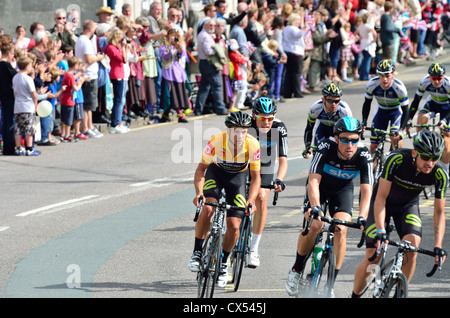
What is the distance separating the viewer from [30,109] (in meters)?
17.4

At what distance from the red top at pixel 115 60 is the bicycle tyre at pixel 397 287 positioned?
1270 cm

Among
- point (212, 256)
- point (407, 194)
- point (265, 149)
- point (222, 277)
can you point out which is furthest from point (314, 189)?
point (265, 149)

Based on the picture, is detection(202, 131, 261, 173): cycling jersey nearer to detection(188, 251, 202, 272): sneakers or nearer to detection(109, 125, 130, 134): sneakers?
detection(188, 251, 202, 272): sneakers

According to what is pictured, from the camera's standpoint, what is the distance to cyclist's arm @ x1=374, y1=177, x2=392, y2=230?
27.2ft

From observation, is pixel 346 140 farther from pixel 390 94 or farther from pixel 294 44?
pixel 294 44

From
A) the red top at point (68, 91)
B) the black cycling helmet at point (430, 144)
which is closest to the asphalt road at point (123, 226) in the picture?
the red top at point (68, 91)

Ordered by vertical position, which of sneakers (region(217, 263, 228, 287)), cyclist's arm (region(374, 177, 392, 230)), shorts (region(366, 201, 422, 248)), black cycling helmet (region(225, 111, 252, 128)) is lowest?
sneakers (region(217, 263, 228, 287))

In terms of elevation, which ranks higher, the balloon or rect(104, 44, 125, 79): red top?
rect(104, 44, 125, 79): red top

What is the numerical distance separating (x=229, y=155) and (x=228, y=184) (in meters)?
0.29

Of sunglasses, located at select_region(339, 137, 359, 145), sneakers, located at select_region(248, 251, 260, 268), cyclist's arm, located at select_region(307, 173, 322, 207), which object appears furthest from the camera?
sneakers, located at select_region(248, 251, 260, 268)

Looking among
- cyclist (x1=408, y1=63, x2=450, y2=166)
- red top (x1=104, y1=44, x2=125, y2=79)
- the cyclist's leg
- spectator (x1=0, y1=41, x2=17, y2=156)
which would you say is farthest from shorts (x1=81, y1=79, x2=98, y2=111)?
the cyclist's leg

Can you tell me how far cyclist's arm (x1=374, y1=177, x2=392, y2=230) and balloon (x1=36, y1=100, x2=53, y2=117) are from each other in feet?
33.2

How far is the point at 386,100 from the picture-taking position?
49.3ft

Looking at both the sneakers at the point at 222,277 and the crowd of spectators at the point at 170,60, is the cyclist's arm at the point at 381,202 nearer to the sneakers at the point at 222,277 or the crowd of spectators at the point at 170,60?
the sneakers at the point at 222,277
